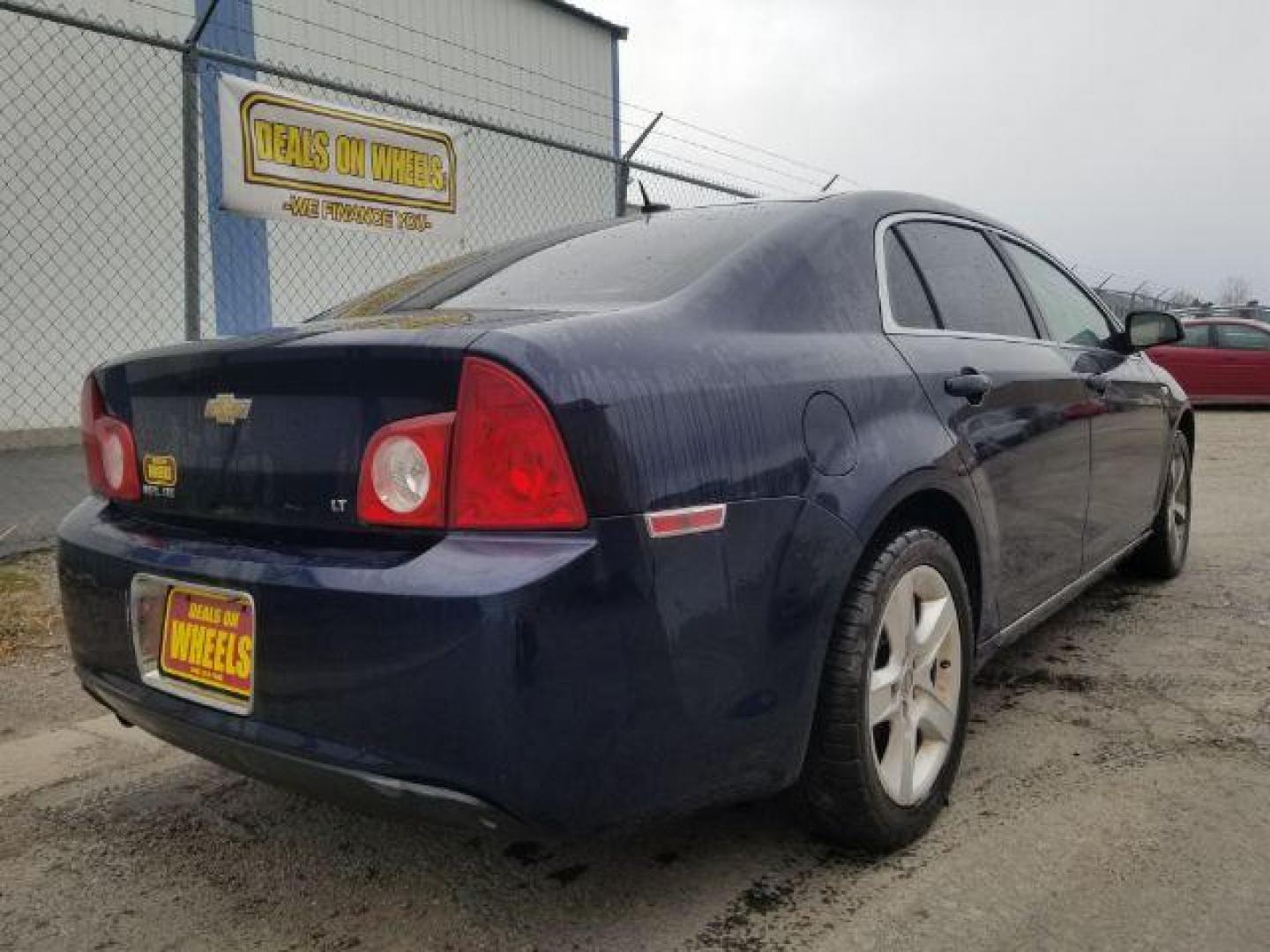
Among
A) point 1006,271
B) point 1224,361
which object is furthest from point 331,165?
point 1224,361

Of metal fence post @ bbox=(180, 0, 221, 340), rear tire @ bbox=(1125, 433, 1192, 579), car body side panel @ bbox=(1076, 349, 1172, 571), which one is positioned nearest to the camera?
car body side panel @ bbox=(1076, 349, 1172, 571)

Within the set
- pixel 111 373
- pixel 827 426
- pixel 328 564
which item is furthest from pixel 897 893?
pixel 111 373

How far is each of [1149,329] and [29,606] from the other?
448 cm

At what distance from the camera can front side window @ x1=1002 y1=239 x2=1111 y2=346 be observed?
3488 millimetres

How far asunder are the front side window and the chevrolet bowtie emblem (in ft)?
8.17

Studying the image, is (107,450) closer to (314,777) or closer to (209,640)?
(209,640)

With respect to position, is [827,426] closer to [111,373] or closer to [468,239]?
[111,373]

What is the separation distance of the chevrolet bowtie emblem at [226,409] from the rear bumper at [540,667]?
0.24 metres

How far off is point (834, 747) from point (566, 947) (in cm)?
64

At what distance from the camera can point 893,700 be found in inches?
89.0

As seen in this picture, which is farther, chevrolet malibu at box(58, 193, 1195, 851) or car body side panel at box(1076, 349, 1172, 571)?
car body side panel at box(1076, 349, 1172, 571)

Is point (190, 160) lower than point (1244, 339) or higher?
higher

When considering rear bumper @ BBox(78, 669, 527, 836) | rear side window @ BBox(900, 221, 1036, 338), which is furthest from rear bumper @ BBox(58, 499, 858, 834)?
rear side window @ BBox(900, 221, 1036, 338)

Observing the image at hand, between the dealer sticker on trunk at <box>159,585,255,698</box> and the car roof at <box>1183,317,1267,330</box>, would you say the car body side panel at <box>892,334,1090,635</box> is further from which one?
the car roof at <box>1183,317,1267,330</box>
